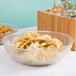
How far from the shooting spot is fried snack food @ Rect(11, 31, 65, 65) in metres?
0.73

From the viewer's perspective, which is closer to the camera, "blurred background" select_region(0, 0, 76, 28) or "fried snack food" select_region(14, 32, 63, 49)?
"fried snack food" select_region(14, 32, 63, 49)

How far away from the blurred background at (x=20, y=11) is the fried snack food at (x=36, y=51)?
4.86 ft

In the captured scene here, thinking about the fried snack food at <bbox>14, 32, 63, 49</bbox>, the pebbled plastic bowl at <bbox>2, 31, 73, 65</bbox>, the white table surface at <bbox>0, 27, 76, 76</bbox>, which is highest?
the fried snack food at <bbox>14, 32, 63, 49</bbox>

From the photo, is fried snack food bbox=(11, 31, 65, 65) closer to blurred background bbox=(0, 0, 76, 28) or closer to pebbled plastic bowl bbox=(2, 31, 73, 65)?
pebbled plastic bowl bbox=(2, 31, 73, 65)

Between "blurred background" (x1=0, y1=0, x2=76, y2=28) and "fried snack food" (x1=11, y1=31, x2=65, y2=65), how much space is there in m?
1.48

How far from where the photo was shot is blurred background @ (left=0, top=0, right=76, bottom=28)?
224cm

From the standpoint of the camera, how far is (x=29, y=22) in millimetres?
2541

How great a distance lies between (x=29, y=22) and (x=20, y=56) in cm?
182

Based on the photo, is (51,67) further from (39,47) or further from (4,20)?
(4,20)

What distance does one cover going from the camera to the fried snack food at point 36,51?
28.6 inches

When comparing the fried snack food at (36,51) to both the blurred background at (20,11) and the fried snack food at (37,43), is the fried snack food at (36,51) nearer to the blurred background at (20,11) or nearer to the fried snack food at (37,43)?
the fried snack food at (37,43)

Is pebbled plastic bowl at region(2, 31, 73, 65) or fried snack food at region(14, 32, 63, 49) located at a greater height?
fried snack food at region(14, 32, 63, 49)

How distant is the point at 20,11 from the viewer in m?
2.39

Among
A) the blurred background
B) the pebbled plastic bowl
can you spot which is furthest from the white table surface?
the blurred background
